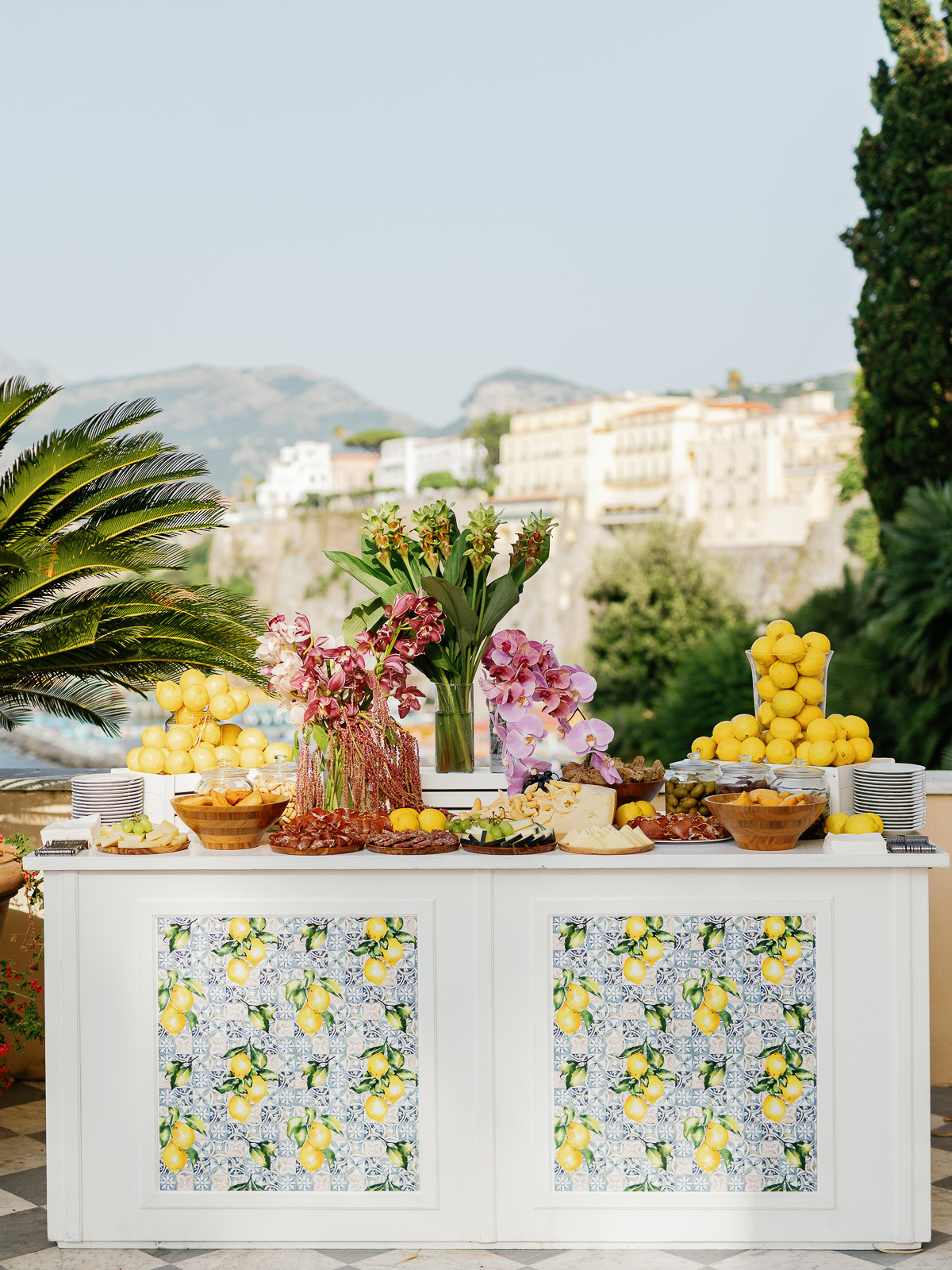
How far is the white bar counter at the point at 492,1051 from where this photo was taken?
9.62 feet

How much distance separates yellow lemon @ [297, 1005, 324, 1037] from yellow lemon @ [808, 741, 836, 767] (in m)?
1.42

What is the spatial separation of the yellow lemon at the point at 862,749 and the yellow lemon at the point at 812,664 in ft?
0.66

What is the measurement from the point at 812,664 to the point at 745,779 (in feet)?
1.59

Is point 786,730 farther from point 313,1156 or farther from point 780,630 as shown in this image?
point 313,1156

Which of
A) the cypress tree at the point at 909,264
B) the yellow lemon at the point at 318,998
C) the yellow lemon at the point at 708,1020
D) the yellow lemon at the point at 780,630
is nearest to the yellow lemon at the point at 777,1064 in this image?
the yellow lemon at the point at 708,1020

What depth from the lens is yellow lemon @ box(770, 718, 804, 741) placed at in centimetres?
353

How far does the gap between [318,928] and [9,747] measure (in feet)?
241

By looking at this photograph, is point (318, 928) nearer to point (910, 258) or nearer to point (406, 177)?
point (910, 258)

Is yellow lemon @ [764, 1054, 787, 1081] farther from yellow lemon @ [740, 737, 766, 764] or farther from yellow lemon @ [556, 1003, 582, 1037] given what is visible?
yellow lemon @ [740, 737, 766, 764]

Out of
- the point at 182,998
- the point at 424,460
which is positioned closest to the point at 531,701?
the point at 182,998

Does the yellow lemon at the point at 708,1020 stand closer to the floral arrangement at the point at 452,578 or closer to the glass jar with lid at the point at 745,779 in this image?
the glass jar with lid at the point at 745,779

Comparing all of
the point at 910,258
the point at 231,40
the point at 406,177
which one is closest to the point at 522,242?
the point at 406,177

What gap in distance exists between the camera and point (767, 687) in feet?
11.8

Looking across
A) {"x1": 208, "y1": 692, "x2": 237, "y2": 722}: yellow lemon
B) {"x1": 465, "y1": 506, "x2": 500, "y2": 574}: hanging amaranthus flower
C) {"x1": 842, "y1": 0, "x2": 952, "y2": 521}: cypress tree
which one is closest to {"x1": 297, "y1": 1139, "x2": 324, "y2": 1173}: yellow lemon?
{"x1": 208, "y1": 692, "x2": 237, "y2": 722}: yellow lemon
